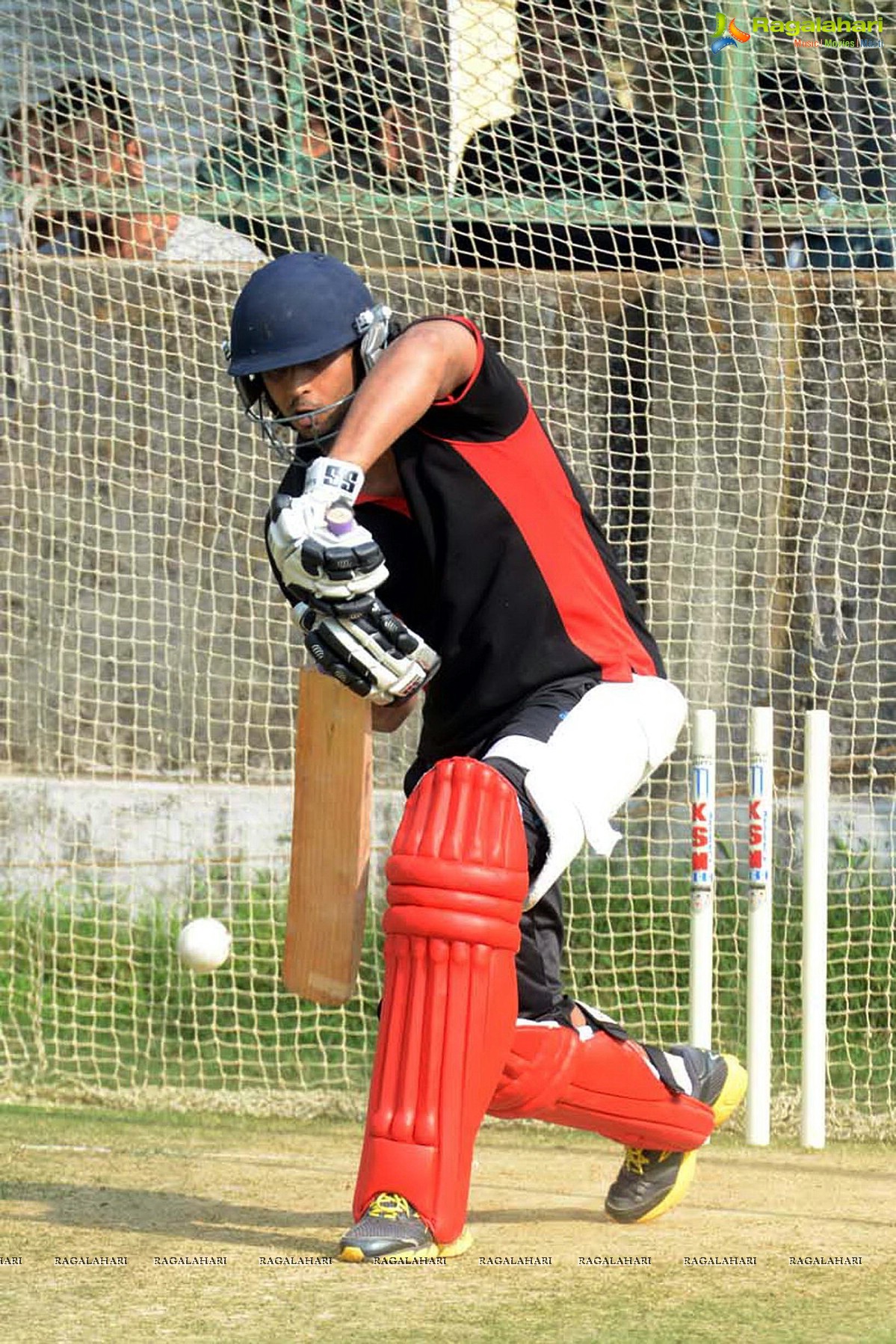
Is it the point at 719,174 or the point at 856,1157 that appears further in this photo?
the point at 719,174

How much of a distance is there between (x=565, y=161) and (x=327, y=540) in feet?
10.6

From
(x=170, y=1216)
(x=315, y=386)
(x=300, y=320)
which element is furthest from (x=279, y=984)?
(x=300, y=320)

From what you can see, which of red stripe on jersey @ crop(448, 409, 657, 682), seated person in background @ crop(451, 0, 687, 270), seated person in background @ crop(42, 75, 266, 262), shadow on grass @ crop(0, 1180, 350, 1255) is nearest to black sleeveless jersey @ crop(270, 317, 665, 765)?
red stripe on jersey @ crop(448, 409, 657, 682)

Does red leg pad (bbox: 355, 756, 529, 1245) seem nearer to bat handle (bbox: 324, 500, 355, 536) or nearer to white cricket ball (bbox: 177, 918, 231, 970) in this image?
bat handle (bbox: 324, 500, 355, 536)

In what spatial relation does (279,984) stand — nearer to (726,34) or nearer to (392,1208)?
(392,1208)

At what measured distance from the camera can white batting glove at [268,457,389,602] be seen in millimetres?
2682

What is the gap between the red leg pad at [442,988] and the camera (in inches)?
109

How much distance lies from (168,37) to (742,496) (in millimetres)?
2286

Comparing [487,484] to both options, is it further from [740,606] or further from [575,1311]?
[740,606]

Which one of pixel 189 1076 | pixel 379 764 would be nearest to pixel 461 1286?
pixel 189 1076

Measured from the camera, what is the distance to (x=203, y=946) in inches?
181

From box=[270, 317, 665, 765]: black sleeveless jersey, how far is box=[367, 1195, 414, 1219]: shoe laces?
81cm

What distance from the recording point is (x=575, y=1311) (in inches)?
99.6

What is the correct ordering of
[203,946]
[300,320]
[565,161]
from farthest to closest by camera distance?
[565,161] < [203,946] < [300,320]
